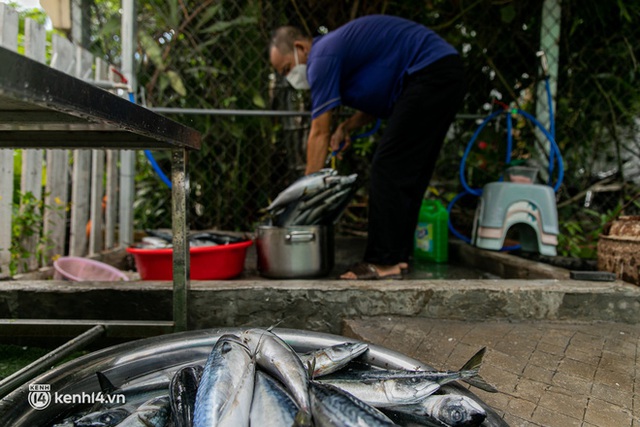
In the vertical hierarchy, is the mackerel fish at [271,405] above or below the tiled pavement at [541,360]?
above

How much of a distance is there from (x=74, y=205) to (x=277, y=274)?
156cm

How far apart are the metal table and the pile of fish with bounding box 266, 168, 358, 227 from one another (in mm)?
975

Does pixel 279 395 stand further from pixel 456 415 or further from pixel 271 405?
pixel 456 415

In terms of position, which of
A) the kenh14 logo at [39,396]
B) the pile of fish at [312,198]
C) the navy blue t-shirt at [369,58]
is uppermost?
the navy blue t-shirt at [369,58]

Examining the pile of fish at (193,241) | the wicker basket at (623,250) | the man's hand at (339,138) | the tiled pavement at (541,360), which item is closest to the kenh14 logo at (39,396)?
the tiled pavement at (541,360)

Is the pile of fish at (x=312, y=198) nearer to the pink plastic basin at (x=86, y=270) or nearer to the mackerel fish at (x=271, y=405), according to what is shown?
the pink plastic basin at (x=86, y=270)

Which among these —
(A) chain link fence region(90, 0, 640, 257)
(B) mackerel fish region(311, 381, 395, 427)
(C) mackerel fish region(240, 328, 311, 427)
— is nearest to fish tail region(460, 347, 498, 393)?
(B) mackerel fish region(311, 381, 395, 427)

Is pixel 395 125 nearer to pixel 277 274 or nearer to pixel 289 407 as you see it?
pixel 277 274

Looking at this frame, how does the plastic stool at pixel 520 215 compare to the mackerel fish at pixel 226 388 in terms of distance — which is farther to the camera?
the plastic stool at pixel 520 215

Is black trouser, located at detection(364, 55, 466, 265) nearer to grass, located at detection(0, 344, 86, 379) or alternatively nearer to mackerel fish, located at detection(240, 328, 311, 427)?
mackerel fish, located at detection(240, 328, 311, 427)

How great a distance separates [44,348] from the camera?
2.00 m

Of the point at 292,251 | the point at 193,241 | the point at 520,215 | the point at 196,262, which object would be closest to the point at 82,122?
the point at 196,262

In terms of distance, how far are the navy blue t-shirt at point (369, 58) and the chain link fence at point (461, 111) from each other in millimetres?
1364

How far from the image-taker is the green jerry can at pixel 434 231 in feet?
11.3
